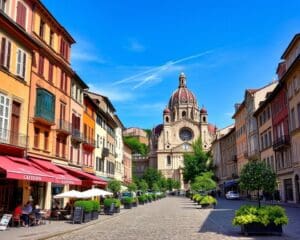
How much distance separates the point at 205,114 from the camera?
14812cm

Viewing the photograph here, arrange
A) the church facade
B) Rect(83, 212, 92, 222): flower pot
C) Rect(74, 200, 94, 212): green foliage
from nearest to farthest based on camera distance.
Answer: Rect(74, 200, 94, 212): green foliage < Rect(83, 212, 92, 222): flower pot < the church facade

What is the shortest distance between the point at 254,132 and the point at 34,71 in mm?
45099

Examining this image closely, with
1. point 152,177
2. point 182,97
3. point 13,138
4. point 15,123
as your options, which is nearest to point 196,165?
point 152,177

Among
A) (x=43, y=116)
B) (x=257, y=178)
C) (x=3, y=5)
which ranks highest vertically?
(x=3, y=5)

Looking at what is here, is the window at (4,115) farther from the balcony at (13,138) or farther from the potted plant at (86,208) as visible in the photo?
the potted plant at (86,208)

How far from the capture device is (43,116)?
2933cm

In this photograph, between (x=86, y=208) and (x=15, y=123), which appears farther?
(x=15, y=123)

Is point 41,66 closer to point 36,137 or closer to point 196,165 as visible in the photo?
point 36,137

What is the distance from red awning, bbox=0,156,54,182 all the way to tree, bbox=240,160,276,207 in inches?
443

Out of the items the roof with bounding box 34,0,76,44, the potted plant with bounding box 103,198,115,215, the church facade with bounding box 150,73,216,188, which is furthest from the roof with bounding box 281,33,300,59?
the church facade with bounding box 150,73,216,188

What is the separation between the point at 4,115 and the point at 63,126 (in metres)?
10.6

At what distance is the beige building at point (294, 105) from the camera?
140 feet

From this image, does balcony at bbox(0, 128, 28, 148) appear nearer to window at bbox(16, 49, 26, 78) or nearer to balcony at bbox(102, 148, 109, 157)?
window at bbox(16, 49, 26, 78)

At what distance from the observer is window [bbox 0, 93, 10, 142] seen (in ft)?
77.1
